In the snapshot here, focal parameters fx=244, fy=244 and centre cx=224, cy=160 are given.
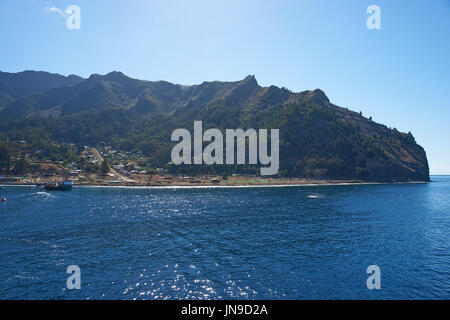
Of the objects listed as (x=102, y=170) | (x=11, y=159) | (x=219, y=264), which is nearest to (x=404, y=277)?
(x=219, y=264)

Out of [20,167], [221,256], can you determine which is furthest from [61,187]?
[221,256]

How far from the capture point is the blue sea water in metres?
27.2

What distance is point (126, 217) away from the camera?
222 feet

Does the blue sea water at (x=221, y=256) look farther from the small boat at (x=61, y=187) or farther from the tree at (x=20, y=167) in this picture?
the tree at (x=20, y=167)

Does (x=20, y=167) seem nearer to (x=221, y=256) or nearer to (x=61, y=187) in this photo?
(x=61, y=187)

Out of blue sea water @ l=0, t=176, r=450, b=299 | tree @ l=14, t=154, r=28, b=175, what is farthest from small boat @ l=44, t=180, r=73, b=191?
blue sea water @ l=0, t=176, r=450, b=299

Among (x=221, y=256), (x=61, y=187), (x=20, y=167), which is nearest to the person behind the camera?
(x=221, y=256)

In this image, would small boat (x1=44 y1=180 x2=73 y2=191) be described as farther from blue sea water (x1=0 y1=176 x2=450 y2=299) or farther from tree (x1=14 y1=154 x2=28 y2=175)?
blue sea water (x1=0 y1=176 x2=450 y2=299)

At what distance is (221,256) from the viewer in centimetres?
3769

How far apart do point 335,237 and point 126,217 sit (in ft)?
174

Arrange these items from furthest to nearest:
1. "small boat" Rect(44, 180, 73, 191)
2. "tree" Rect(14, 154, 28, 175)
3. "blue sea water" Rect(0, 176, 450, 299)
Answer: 1. "tree" Rect(14, 154, 28, 175)
2. "small boat" Rect(44, 180, 73, 191)
3. "blue sea water" Rect(0, 176, 450, 299)

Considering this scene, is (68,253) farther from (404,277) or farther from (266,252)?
(404,277)

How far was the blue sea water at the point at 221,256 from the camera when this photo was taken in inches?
1072
